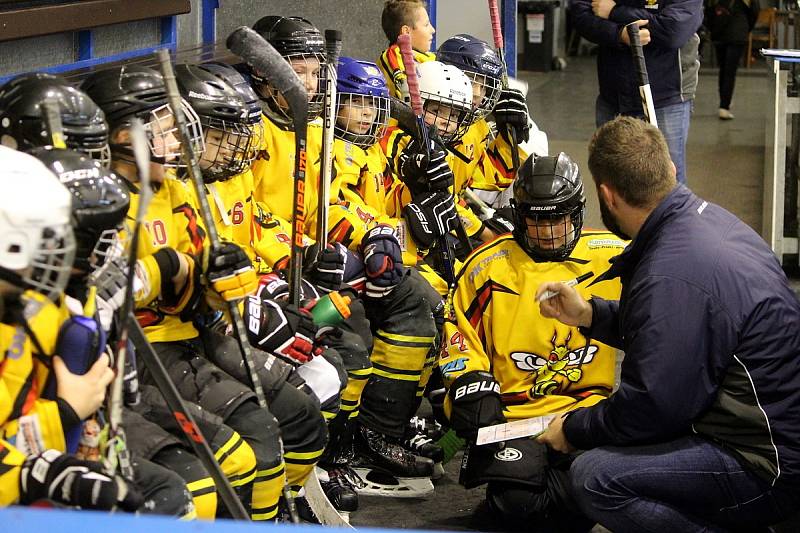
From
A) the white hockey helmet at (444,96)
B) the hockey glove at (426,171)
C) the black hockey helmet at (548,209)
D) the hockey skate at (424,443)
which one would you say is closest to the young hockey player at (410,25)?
the white hockey helmet at (444,96)

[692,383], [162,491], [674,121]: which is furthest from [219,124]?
[674,121]

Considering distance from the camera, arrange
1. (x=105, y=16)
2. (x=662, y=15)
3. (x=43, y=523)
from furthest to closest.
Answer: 1. (x=662, y=15)
2. (x=105, y=16)
3. (x=43, y=523)

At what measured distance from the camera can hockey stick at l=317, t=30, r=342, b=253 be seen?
141 inches

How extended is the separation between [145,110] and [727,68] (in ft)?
29.2

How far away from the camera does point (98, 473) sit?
2.21m

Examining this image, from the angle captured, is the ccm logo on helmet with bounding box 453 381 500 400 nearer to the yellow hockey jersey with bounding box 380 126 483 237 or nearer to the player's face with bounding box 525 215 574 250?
the player's face with bounding box 525 215 574 250

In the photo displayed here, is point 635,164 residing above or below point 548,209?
above

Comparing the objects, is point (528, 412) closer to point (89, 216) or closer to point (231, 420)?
point (231, 420)

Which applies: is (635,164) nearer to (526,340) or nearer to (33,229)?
(526,340)

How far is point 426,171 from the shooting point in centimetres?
450

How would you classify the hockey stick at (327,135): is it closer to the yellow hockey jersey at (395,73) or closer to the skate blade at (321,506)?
the skate blade at (321,506)

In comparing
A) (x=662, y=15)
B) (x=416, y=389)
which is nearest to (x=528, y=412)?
(x=416, y=389)

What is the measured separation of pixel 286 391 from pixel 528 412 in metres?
0.77

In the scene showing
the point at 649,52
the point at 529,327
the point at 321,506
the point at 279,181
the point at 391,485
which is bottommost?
the point at 391,485
